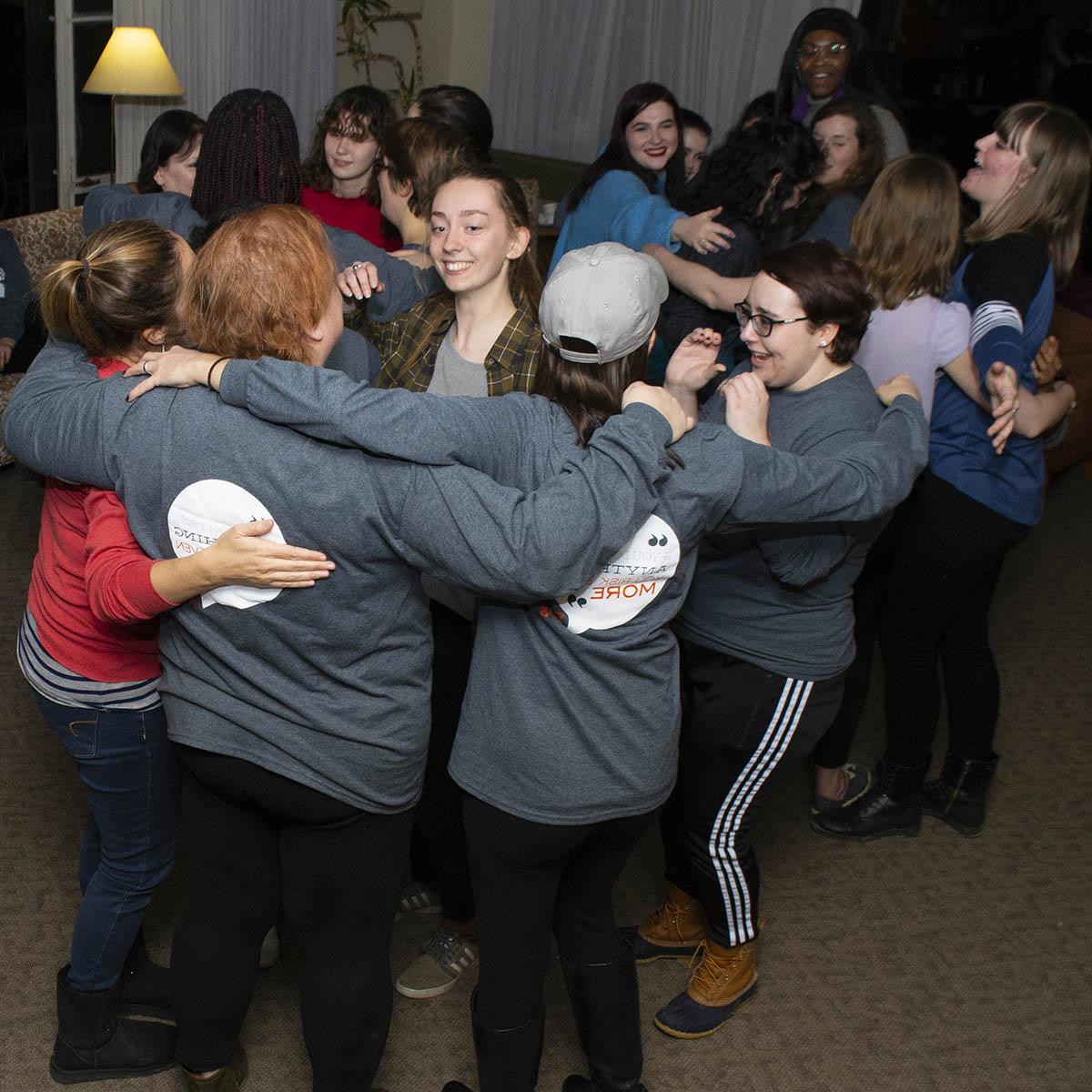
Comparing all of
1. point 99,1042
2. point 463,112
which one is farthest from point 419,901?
point 463,112

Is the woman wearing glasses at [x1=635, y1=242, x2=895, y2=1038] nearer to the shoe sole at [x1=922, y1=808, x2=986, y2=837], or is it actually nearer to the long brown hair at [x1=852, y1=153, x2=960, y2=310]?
the long brown hair at [x1=852, y1=153, x2=960, y2=310]

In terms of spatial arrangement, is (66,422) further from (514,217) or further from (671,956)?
(671,956)

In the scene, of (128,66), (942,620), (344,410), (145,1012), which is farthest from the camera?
→ (128,66)

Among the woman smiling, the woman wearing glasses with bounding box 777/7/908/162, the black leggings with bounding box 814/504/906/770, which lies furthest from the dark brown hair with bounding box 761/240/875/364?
the woman wearing glasses with bounding box 777/7/908/162

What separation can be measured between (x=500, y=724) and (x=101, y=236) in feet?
2.83

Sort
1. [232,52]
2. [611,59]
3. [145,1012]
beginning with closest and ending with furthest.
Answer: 1. [145,1012]
2. [232,52]
3. [611,59]

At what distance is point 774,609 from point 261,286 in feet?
3.25

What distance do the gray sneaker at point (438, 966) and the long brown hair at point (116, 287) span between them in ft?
4.32

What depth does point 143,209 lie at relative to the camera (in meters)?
2.47

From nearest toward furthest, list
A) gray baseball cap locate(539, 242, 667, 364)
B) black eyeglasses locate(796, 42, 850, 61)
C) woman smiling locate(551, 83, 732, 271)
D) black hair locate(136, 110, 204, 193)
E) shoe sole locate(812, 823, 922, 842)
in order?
1. gray baseball cap locate(539, 242, 667, 364)
2. woman smiling locate(551, 83, 732, 271)
3. shoe sole locate(812, 823, 922, 842)
4. black hair locate(136, 110, 204, 193)
5. black eyeglasses locate(796, 42, 850, 61)

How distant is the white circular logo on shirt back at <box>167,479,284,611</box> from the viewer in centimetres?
142

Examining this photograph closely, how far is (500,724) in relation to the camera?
1609mm

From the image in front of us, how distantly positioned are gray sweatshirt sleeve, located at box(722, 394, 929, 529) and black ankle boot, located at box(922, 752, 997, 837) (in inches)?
53.4

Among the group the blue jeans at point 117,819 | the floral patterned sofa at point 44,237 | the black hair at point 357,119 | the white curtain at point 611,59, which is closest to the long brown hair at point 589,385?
the blue jeans at point 117,819
